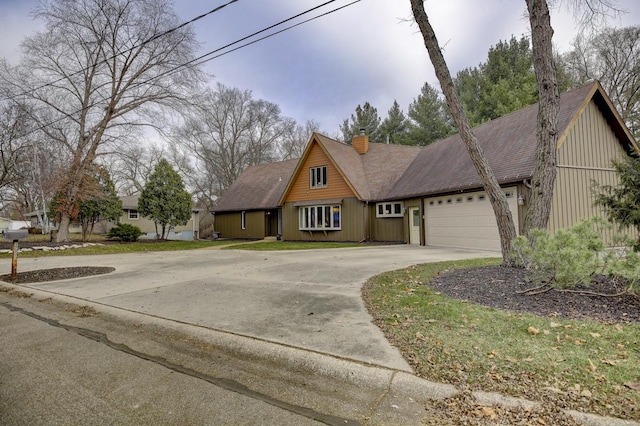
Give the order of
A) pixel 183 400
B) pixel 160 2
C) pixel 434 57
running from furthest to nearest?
pixel 160 2, pixel 434 57, pixel 183 400

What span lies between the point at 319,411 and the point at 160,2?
833 inches

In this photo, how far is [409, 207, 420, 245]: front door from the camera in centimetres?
1563

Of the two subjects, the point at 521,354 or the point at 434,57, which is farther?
the point at 434,57

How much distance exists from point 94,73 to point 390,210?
58.4 ft

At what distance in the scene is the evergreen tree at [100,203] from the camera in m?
17.1

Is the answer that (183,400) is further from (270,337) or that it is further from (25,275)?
(25,275)

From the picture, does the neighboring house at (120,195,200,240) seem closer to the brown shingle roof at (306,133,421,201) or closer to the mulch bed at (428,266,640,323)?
the brown shingle roof at (306,133,421,201)

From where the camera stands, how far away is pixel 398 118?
106 ft

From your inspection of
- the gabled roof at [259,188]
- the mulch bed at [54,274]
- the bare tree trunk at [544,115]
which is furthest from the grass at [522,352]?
the gabled roof at [259,188]

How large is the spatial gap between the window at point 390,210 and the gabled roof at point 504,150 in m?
0.64

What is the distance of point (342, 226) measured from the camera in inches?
726

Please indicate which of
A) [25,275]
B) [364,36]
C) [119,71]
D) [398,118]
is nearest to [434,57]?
[364,36]

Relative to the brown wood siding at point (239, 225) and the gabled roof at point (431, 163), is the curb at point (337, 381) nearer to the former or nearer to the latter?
the gabled roof at point (431, 163)

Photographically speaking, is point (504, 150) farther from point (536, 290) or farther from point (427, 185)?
point (536, 290)
